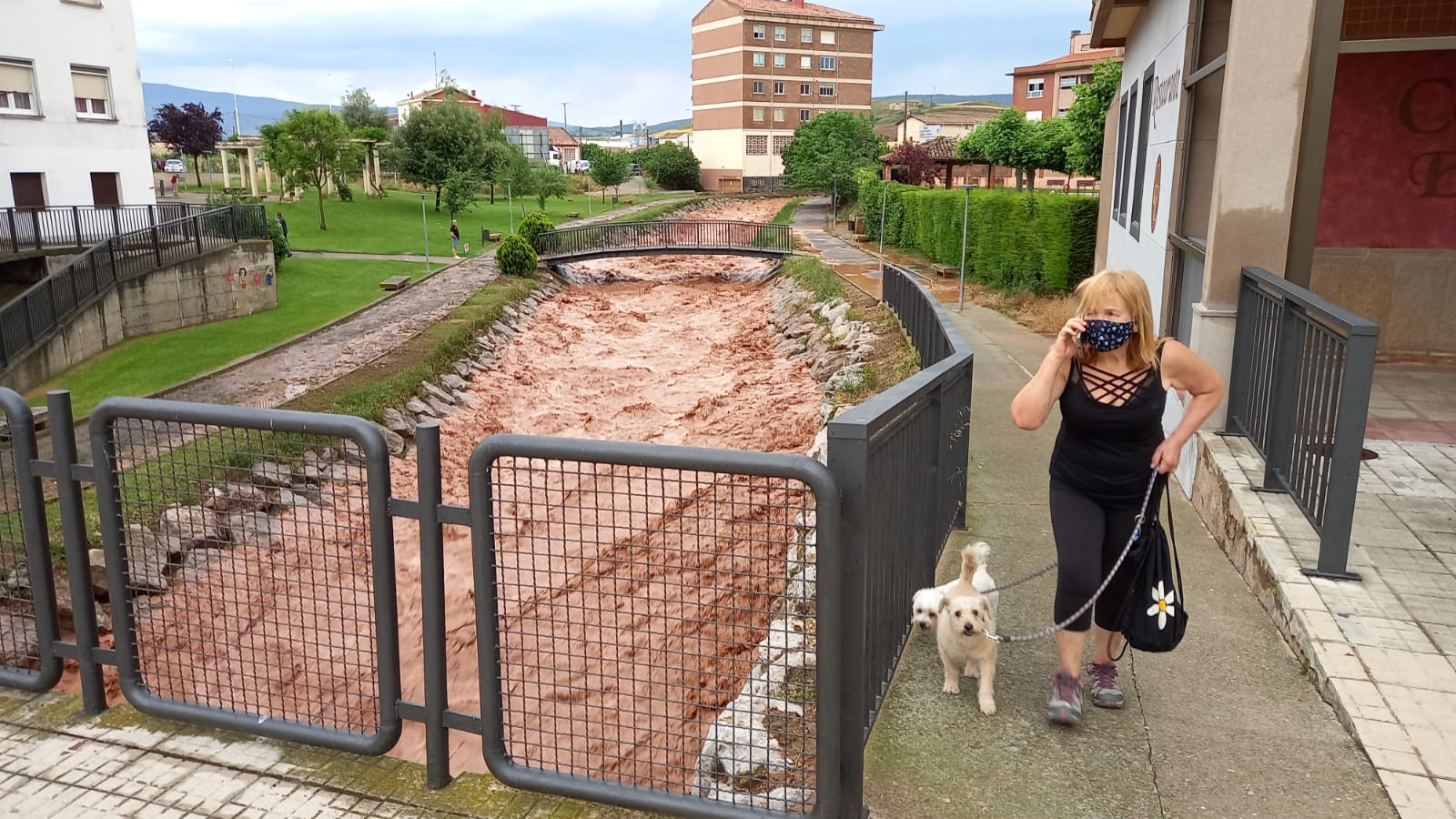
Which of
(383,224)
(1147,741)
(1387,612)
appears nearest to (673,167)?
(383,224)

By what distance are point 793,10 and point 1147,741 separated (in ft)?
295

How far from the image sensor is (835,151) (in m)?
59.3

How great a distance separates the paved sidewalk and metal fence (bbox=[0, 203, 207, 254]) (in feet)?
78.6

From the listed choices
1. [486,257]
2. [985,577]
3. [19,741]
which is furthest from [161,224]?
[985,577]

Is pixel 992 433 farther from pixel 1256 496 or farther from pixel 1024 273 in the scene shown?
pixel 1024 273

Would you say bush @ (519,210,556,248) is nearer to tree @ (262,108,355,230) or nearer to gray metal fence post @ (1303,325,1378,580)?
tree @ (262,108,355,230)

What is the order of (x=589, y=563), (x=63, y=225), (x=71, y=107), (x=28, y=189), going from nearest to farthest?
(x=589, y=563), (x=63, y=225), (x=28, y=189), (x=71, y=107)

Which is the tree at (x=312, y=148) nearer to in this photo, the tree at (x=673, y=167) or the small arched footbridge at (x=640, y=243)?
the small arched footbridge at (x=640, y=243)

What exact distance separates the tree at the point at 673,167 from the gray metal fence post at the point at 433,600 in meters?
84.2

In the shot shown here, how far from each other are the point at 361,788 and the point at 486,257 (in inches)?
1377

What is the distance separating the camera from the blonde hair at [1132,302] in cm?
354

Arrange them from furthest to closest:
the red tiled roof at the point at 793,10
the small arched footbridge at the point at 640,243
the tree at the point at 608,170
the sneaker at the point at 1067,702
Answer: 1. the red tiled roof at the point at 793,10
2. the tree at the point at 608,170
3. the small arched footbridge at the point at 640,243
4. the sneaker at the point at 1067,702

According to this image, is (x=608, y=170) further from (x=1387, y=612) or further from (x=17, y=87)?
(x=1387, y=612)

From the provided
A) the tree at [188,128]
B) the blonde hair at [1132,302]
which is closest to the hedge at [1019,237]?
the blonde hair at [1132,302]
